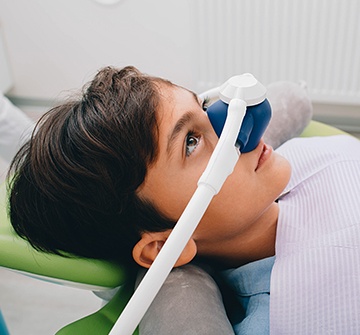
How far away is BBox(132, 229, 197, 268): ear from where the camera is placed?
93 centimetres

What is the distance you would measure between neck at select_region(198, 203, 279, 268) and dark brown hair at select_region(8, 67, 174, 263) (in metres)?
0.13

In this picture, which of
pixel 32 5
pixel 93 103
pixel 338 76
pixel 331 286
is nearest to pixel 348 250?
pixel 331 286

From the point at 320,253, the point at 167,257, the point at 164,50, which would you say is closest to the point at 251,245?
the point at 320,253

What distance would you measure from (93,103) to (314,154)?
18.3 inches

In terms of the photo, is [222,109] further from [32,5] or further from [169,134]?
[32,5]

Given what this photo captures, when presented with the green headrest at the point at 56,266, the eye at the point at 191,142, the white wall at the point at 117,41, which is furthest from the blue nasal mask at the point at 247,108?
the white wall at the point at 117,41

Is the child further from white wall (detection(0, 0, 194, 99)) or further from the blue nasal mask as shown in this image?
white wall (detection(0, 0, 194, 99))

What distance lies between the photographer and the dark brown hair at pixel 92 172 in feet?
2.91

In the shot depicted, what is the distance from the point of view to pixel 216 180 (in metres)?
0.69

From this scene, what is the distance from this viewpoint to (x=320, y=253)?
92 cm

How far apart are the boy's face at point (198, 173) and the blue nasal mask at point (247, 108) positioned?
4cm

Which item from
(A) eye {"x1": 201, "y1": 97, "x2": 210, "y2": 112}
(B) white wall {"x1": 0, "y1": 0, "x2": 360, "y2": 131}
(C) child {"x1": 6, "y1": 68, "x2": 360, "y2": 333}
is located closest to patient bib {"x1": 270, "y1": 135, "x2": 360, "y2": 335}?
(C) child {"x1": 6, "y1": 68, "x2": 360, "y2": 333}

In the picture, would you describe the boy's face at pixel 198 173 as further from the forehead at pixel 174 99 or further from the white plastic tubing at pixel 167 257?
the white plastic tubing at pixel 167 257

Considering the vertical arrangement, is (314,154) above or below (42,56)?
above
